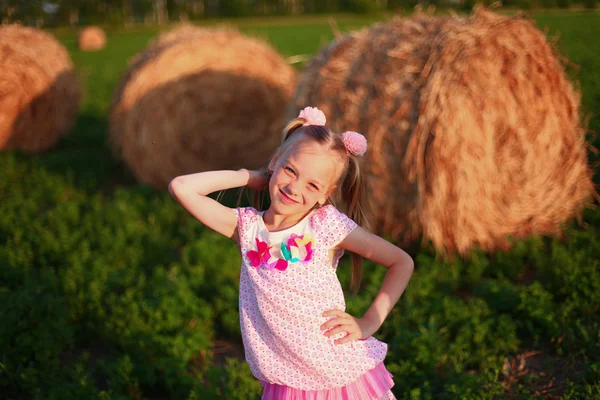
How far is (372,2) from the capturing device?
34.4 m

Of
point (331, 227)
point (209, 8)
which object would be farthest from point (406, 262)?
point (209, 8)

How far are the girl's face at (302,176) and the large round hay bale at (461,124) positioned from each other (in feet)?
8.64

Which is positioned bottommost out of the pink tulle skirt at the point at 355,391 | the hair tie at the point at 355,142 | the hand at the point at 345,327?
the pink tulle skirt at the point at 355,391

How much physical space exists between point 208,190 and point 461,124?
295 cm

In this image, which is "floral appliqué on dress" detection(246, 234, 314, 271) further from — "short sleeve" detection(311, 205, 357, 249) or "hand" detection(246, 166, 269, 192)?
"hand" detection(246, 166, 269, 192)

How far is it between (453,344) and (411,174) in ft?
5.17

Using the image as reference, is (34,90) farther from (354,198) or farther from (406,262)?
(406,262)

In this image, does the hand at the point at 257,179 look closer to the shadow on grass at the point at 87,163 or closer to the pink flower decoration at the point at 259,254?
the pink flower decoration at the point at 259,254

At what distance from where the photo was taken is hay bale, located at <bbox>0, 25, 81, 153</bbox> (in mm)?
9047

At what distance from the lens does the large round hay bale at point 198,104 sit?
7676mm

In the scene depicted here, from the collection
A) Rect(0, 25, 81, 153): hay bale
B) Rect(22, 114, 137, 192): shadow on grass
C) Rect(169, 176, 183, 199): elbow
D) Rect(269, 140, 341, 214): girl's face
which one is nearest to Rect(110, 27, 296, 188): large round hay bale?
Rect(22, 114, 137, 192): shadow on grass

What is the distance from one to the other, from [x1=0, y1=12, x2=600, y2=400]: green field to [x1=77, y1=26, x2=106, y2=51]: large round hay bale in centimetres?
2203

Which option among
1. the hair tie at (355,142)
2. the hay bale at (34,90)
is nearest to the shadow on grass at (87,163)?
the hay bale at (34,90)

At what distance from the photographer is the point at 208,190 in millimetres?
2688
